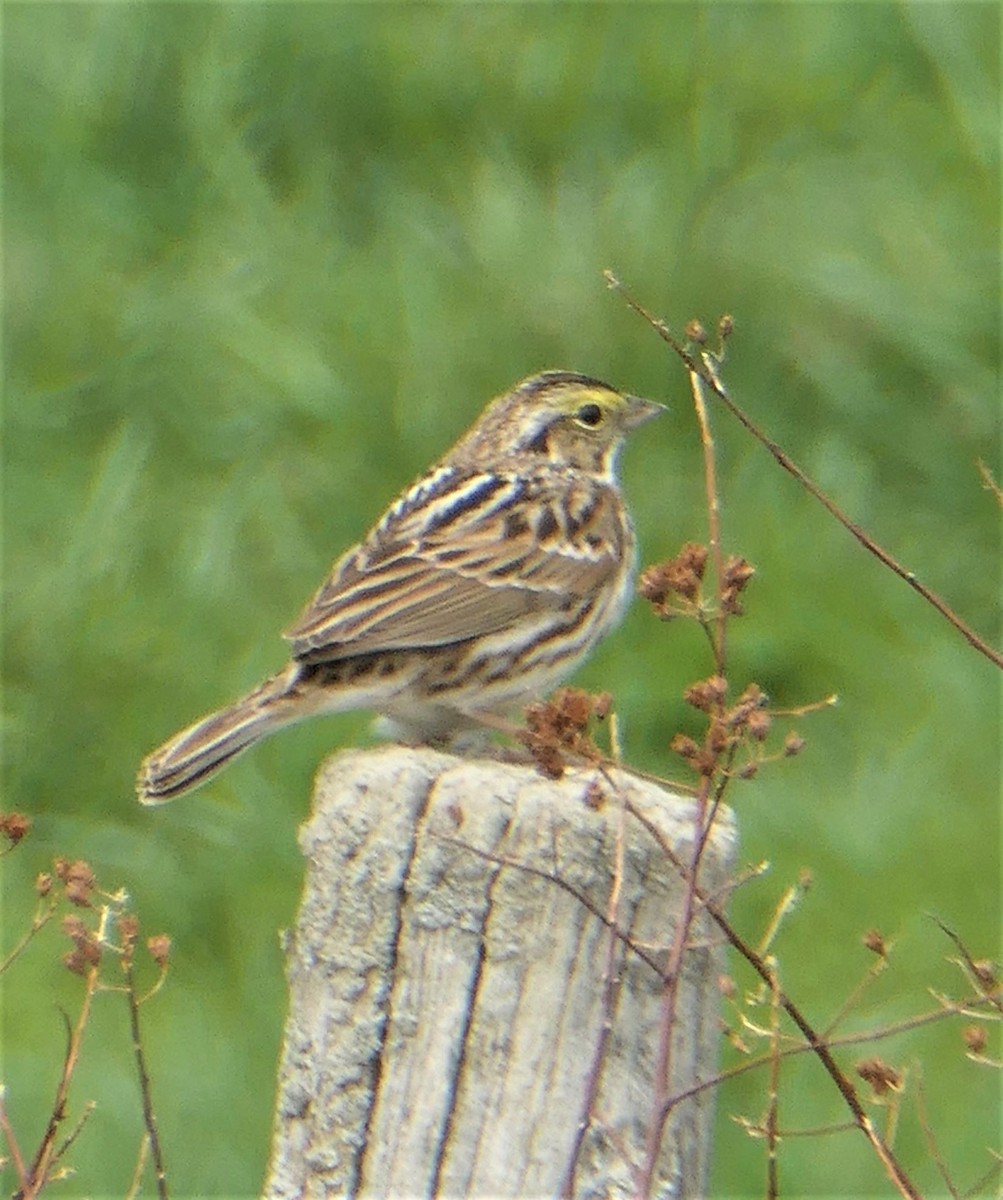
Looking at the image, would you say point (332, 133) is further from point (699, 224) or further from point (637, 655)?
point (637, 655)

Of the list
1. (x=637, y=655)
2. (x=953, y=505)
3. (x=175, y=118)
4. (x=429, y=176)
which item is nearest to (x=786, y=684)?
(x=637, y=655)

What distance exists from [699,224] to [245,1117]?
3838 millimetres

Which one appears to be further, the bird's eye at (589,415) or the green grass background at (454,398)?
the green grass background at (454,398)

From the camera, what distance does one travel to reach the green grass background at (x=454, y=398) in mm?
7523

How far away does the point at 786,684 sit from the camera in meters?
8.55

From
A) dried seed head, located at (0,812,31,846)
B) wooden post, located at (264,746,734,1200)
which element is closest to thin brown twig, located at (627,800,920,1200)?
wooden post, located at (264,746,734,1200)

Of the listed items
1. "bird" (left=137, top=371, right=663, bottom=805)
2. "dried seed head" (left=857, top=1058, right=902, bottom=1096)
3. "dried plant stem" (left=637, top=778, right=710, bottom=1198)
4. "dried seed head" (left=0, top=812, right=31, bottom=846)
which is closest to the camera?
"dried plant stem" (left=637, top=778, right=710, bottom=1198)

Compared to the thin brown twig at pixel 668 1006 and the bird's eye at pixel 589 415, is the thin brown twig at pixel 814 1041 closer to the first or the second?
the thin brown twig at pixel 668 1006

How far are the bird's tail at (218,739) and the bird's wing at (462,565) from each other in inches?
3.9

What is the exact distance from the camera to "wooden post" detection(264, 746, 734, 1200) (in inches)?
155

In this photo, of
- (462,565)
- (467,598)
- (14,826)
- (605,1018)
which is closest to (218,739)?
(467,598)

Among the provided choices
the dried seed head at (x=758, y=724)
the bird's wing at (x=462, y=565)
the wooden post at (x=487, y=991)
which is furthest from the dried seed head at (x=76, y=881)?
the bird's wing at (x=462, y=565)

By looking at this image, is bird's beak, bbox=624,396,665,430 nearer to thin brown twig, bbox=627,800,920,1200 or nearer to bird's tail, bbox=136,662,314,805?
bird's tail, bbox=136,662,314,805

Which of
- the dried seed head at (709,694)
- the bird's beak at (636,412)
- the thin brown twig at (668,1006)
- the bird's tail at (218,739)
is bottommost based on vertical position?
the thin brown twig at (668,1006)
